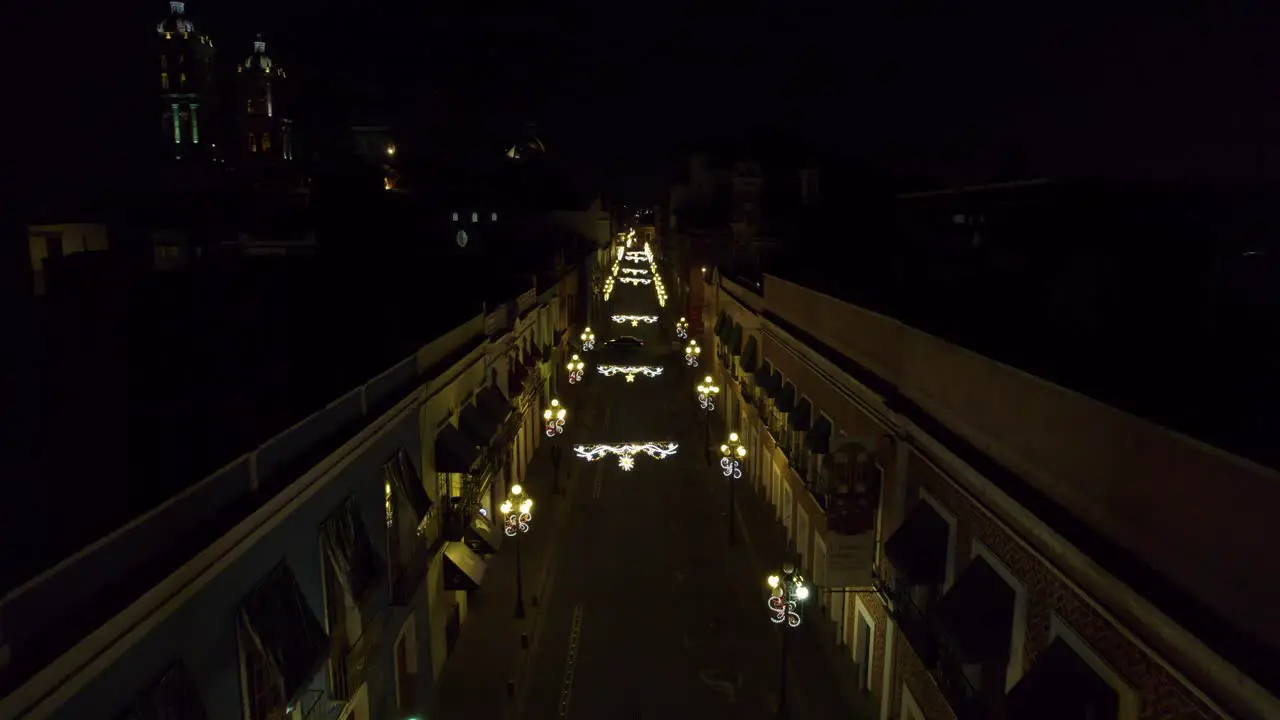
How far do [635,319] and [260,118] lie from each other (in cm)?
3663

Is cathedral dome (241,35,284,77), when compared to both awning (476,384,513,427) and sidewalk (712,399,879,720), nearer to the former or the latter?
awning (476,384,513,427)

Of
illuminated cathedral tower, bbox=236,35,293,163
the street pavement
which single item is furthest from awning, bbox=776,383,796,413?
illuminated cathedral tower, bbox=236,35,293,163

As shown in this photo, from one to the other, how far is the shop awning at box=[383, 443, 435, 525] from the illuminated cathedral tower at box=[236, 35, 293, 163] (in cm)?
5063

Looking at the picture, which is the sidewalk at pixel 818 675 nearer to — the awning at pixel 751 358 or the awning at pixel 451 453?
the awning at pixel 451 453

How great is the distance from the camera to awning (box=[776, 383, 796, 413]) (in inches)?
931

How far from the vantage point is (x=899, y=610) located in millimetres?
13359

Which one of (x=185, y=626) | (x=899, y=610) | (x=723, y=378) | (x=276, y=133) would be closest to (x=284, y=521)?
(x=185, y=626)

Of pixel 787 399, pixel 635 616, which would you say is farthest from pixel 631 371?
pixel 635 616

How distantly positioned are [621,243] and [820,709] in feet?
368

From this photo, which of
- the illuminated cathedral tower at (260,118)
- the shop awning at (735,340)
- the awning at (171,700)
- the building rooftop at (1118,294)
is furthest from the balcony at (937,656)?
the illuminated cathedral tower at (260,118)

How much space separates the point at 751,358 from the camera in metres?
31.3

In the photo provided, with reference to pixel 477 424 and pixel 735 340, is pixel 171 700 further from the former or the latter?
pixel 735 340

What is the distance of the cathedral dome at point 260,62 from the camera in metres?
60.6

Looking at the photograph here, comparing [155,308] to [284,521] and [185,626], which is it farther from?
[185,626]
